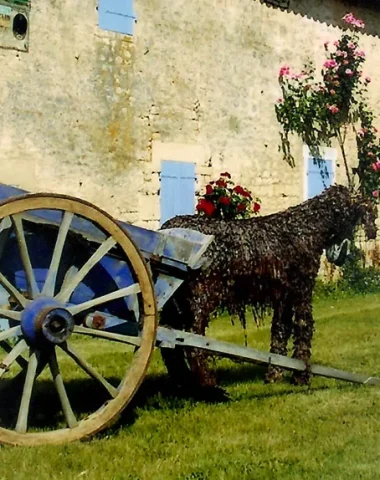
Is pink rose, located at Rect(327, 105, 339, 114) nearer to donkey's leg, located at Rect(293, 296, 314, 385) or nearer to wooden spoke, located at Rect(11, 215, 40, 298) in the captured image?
donkey's leg, located at Rect(293, 296, 314, 385)

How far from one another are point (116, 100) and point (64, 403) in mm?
6122

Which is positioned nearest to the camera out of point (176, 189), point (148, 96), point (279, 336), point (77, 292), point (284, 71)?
point (77, 292)

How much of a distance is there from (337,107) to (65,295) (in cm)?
920

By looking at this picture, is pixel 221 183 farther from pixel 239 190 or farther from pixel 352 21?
pixel 352 21

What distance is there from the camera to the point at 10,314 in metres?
3.99

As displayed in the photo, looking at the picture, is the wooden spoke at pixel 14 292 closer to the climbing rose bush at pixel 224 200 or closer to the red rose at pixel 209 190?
the climbing rose bush at pixel 224 200

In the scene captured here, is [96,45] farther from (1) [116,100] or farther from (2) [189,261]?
(2) [189,261]

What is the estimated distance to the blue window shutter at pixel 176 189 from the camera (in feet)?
33.3

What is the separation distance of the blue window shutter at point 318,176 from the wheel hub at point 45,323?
27.9ft

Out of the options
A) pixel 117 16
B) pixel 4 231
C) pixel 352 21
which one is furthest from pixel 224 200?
pixel 4 231

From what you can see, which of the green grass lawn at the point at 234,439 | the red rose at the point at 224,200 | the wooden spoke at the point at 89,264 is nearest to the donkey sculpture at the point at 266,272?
the green grass lawn at the point at 234,439

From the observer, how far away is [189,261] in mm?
4602

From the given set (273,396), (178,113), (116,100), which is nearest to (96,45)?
(116,100)

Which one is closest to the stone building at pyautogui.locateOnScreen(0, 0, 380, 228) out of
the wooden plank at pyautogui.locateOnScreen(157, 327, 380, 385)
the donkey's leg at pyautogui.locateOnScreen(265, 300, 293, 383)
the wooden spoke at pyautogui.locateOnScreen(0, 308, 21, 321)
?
the donkey's leg at pyautogui.locateOnScreen(265, 300, 293, 383)
